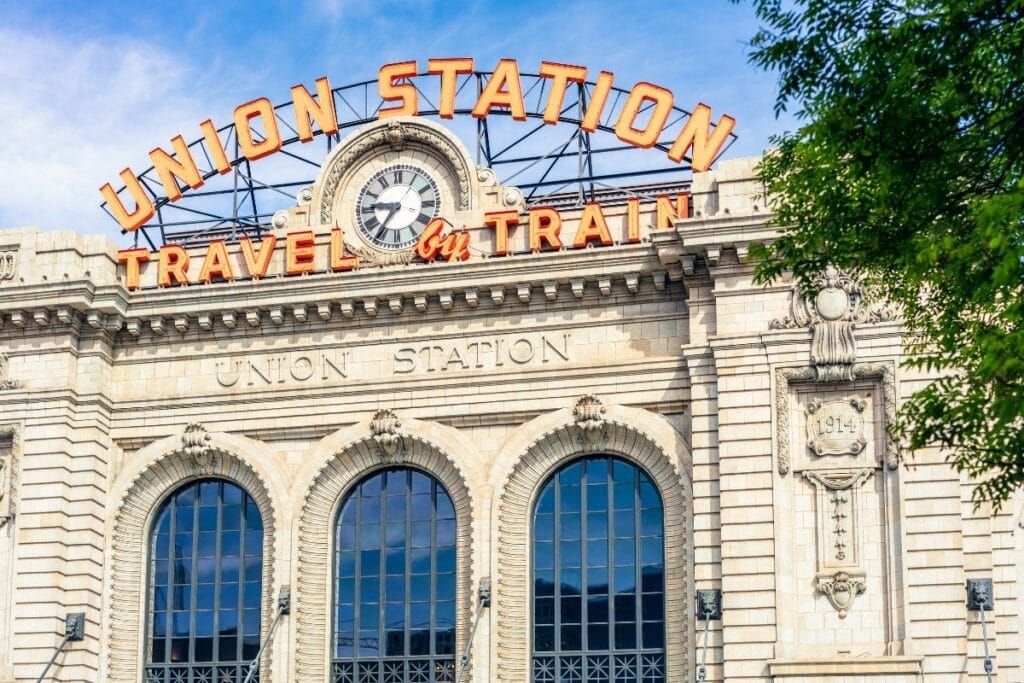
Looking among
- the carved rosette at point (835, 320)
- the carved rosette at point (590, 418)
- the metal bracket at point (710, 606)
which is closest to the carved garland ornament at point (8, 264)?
the carved rosette at point (590, 418)

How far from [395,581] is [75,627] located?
792 cm

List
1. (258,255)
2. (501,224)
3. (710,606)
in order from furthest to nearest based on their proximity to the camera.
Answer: (258,255), (501,224), (710,606)

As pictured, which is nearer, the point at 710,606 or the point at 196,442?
the point at 710,606

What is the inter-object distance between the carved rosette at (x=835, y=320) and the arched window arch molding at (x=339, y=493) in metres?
8.75

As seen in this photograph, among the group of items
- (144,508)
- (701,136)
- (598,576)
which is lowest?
(598,576)

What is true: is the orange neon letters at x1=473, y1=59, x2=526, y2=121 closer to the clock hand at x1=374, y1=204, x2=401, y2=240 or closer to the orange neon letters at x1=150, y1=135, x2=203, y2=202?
the clock hand at x1=374, y1=204, x2=401, y2=240

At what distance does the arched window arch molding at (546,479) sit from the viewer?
45.9 meters

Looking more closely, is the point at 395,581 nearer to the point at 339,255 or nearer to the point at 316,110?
the point at 339,255

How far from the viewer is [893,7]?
2784 cm

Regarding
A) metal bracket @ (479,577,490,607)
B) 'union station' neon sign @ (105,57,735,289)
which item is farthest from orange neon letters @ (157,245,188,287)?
metal bracket @ (479,577,490,607)

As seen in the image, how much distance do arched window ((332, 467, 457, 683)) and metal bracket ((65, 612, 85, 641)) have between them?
6.22 metres

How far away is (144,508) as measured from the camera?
165 feet

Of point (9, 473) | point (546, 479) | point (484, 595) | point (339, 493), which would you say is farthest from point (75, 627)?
point (546, 479)

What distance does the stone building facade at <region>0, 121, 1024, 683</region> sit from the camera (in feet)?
143
